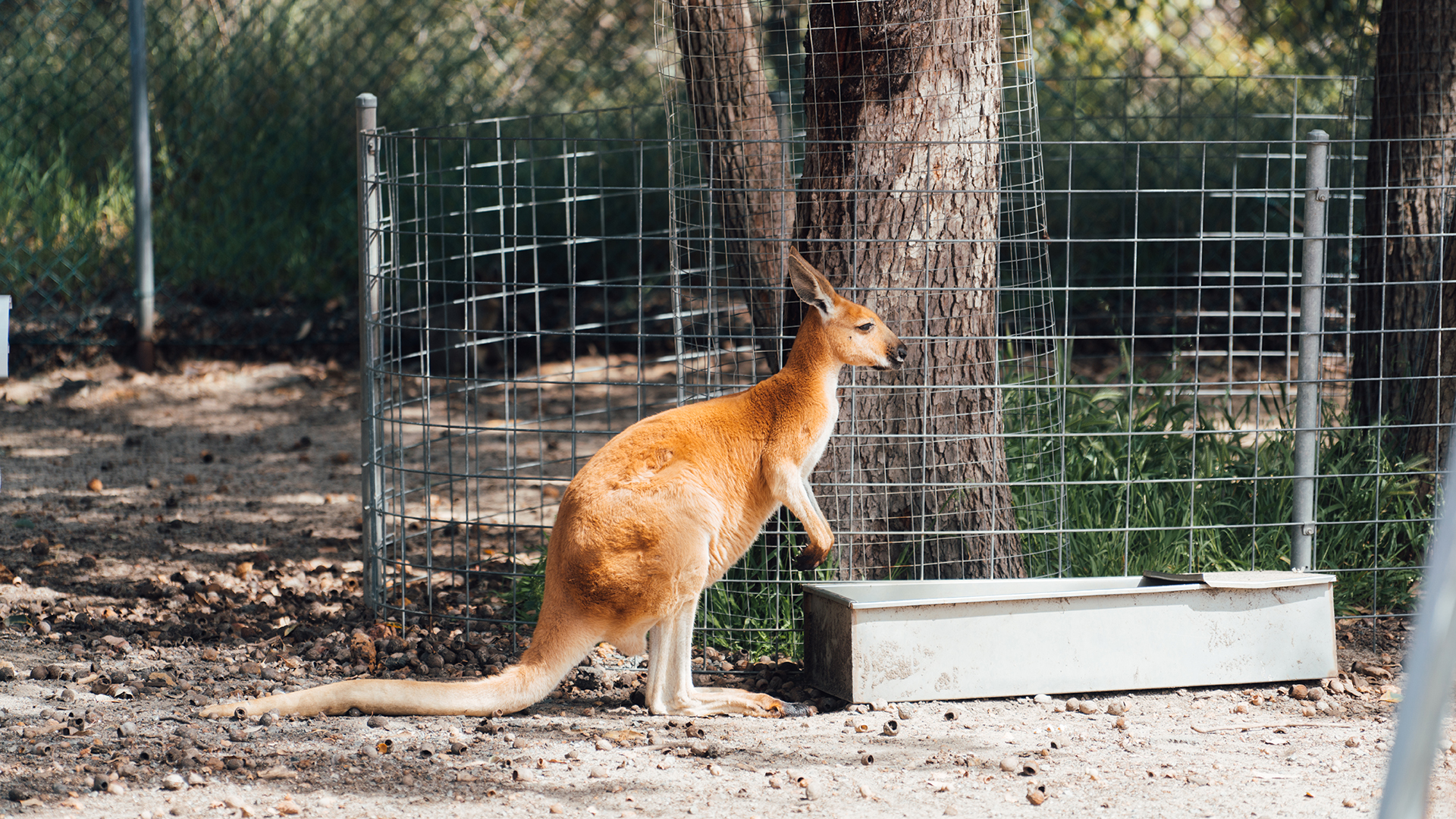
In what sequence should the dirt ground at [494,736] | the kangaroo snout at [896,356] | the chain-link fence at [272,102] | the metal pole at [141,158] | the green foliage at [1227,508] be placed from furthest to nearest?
1. the chain-link fence at [272,102]
2. the metal pole at [141,158]
3. the green foliage at [1227,508]
4. the kangaroo snout at [896,356]
5. the dirt ground at [494,736]

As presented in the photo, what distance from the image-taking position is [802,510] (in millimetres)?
3980

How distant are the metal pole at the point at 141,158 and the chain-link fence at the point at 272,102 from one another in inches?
21.5

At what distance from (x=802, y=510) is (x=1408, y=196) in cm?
306

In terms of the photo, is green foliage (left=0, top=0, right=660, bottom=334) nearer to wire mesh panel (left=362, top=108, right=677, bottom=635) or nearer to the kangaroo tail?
wire mesh panel (left=362, top=108, right=677, bottom=635)

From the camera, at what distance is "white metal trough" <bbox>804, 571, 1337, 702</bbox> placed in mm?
4070

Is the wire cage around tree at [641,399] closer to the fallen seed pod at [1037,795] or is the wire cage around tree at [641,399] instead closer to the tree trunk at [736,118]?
the tree trunk at [736,118]

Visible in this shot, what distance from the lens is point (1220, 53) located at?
32.5 feet

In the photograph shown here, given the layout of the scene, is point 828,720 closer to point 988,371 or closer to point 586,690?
point 586,690

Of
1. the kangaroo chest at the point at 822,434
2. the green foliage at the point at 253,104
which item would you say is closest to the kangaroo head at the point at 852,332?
the kangaroo chest at the point at 822,434

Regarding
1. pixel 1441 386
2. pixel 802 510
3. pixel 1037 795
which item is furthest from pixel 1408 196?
pixel 1037 795

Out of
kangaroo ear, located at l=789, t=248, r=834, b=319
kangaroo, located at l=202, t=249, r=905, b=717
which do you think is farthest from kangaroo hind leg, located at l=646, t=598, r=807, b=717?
kangaroo ear, located at l=789, t=248, r=834, b=319

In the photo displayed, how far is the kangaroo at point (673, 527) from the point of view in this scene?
3777 mm

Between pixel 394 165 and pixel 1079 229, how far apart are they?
19.9 feet

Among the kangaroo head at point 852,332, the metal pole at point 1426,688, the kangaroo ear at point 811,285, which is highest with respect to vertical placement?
the kangaroo ear at point 811,285
